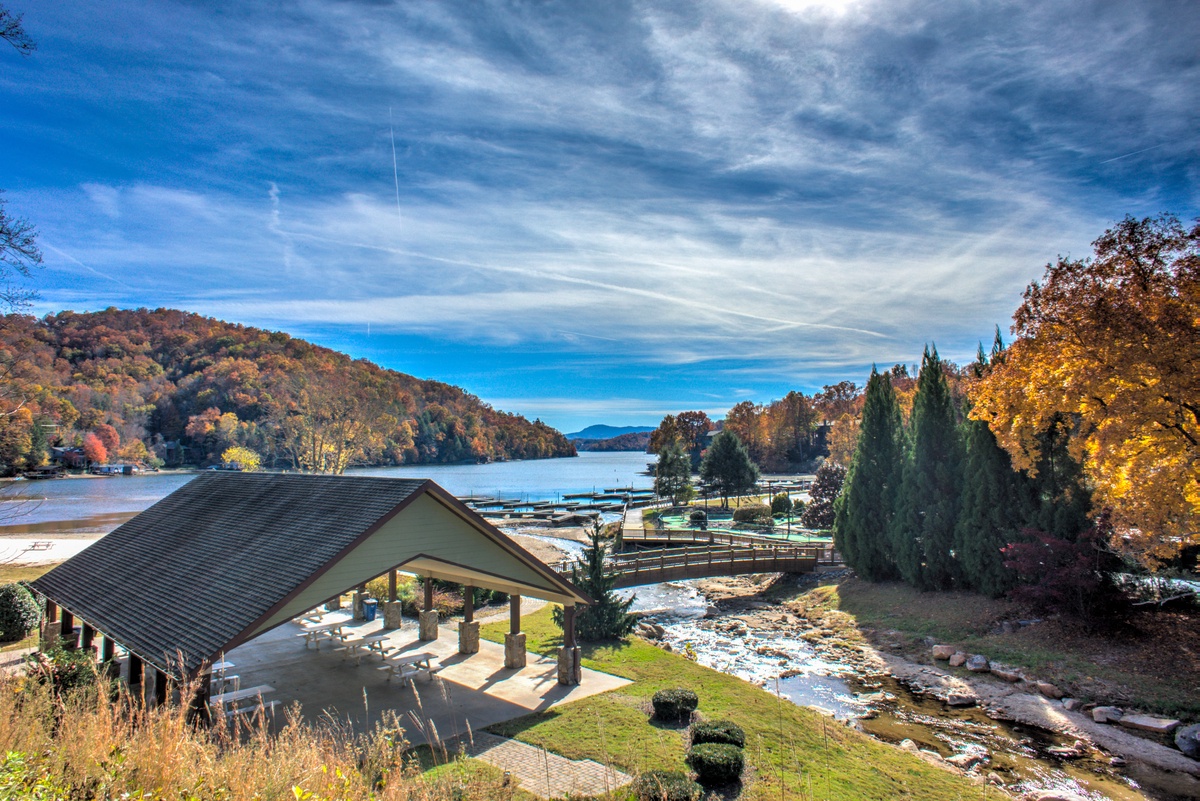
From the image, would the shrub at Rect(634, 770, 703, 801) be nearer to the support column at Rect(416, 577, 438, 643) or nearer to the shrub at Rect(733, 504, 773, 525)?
the support column at Rect(416, 577, 438, 643)

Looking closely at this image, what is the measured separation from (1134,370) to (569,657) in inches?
494

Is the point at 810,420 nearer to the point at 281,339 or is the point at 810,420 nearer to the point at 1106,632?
the point at 1106,632

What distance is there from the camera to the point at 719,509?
55.2 m

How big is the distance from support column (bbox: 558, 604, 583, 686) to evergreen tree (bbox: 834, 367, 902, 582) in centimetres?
1659

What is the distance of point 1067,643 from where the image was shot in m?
17.6

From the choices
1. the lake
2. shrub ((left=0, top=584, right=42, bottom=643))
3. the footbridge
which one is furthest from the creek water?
the lake

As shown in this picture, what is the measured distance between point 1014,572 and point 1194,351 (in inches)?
436

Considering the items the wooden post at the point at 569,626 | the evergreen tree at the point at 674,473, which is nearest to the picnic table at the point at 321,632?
the wooden post at the point at 569,626

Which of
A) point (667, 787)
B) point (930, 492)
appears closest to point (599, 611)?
point (667, 787)

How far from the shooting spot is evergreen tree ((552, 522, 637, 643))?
57.4 ft

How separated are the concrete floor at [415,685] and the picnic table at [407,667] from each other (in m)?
0.15

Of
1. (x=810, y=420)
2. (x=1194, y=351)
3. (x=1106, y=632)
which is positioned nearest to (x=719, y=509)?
(x=1106, y=632)

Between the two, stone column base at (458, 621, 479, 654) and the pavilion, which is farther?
stone column base at (458, 621, 479, 654)

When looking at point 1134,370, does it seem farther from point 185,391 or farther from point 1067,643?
point 185,391
